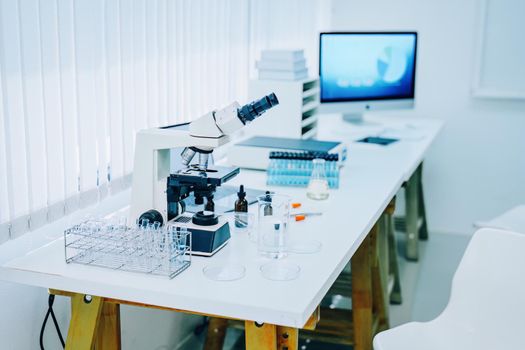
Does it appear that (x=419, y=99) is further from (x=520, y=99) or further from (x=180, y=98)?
(x=180, y=98)

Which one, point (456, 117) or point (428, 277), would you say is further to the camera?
point (456, 117)

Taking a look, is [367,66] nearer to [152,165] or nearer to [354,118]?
[354,118]

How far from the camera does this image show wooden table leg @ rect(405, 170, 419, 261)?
13.6 ft

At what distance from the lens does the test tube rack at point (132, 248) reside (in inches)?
71.2

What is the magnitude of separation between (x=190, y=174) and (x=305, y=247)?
1.25 feet

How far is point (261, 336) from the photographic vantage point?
5.66 ft

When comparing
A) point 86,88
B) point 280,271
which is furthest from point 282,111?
point 280,271

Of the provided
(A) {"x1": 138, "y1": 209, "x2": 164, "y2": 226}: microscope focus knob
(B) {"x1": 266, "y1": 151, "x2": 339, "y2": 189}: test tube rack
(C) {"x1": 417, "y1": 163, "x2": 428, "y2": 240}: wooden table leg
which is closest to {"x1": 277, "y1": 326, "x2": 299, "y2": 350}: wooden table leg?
(A) {"x1": 138, "y1": 209, "x2": 164, "y2": 226}: microscope focus knob

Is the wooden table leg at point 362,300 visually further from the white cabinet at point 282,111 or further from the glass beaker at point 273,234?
the glass beaker at point 273,234

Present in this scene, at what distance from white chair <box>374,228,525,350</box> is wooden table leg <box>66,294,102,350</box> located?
76 cm

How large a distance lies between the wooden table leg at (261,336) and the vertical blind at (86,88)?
0.76m

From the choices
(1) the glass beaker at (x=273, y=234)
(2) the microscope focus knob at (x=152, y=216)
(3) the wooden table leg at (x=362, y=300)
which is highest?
(2) the microscope focus knob at (x=152, y=216)

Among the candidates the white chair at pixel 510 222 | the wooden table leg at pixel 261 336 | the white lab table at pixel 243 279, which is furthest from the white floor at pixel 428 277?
the wooden table leg at pixel 261 336

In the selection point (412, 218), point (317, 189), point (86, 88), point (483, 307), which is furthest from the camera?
point (412, 218)
